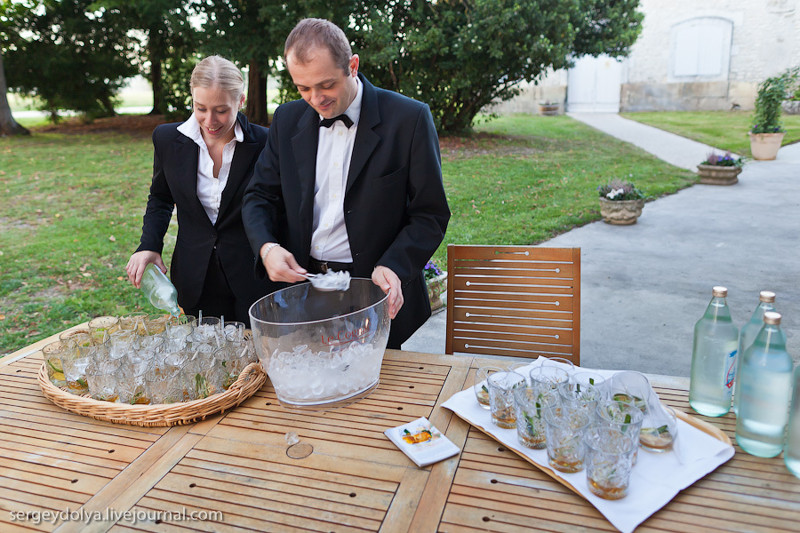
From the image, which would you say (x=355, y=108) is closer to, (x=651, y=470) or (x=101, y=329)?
(x=101, y=329)

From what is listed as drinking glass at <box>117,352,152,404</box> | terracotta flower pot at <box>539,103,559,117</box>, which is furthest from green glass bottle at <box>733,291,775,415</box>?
terracotta flower pot at <box>539,103,559,117</box>

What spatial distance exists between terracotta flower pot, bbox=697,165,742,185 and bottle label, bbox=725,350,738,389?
8.92 metres

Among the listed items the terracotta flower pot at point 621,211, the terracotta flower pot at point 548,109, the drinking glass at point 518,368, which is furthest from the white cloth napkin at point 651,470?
the terracotta flower pot at point 548,109

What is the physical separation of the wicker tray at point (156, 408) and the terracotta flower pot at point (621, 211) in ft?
20.2

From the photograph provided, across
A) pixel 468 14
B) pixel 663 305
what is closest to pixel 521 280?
Result: pixel 663 305

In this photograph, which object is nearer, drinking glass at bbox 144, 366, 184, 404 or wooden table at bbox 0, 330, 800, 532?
wooden table at bbox 0, 330, 800, 532

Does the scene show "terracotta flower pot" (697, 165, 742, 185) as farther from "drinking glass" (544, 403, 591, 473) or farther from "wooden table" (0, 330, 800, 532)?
"drinking glass" (544, 403, 591, 473)

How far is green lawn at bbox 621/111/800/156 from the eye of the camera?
13.1m

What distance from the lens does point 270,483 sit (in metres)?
1.25

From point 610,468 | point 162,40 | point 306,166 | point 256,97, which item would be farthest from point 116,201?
point 162,40

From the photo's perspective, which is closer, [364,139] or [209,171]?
[364,139]

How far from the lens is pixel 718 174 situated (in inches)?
365

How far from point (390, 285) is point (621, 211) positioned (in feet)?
19.4

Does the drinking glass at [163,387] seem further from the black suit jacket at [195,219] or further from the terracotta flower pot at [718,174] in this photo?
the terracotta flower pot at [718,174]
